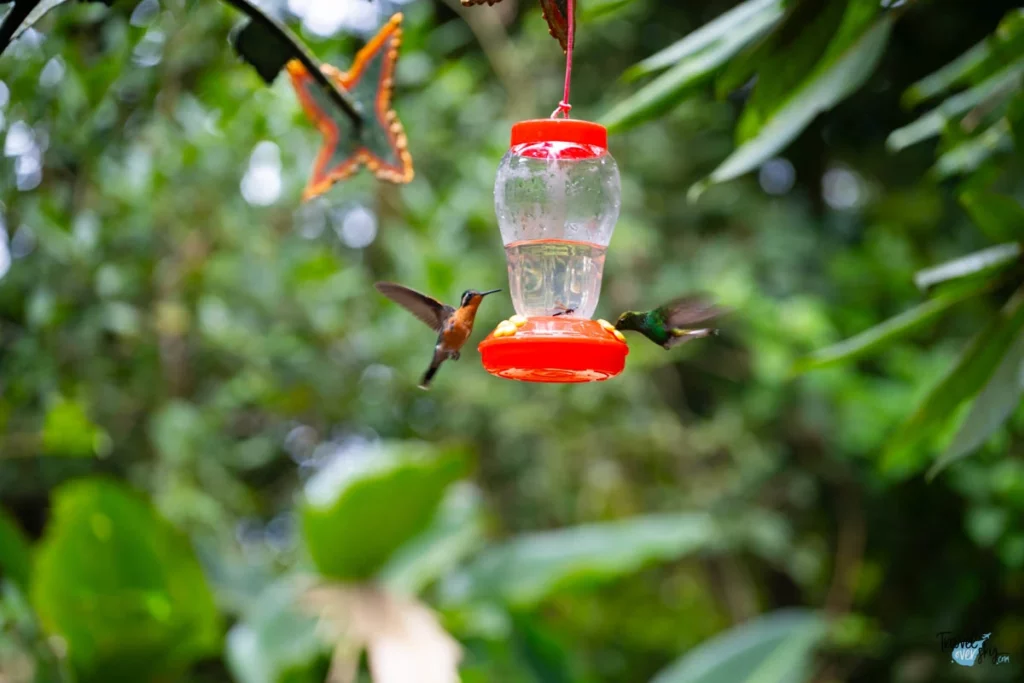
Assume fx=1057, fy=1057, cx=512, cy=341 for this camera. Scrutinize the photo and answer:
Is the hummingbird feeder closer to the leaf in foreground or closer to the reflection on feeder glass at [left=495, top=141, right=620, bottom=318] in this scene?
the reflection on feeder glass at [left=495, top=141, right=620, bottom=318]

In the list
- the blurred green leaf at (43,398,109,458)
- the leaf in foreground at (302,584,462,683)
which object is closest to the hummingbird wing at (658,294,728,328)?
the blurred green leaf at (43,398,109,458)

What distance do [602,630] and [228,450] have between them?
281cm

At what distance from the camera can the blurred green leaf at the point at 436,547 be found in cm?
415

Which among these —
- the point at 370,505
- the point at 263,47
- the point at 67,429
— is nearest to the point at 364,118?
the point at 263,47

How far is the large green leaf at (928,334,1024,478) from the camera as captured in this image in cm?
154

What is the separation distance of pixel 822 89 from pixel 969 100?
59cm

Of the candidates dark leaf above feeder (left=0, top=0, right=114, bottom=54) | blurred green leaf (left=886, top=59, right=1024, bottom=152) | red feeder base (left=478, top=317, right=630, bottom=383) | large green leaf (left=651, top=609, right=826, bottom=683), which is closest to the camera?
dark leaf above feeder (left=0, top=0, right=114, bottom=54)

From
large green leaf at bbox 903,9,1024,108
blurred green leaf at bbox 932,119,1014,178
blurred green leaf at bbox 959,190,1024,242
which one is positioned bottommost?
blurred green leaf at bbox 959,190,1024,242

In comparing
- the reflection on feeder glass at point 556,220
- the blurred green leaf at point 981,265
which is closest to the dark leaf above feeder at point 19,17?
the reflection on feeder glass at point 556,220

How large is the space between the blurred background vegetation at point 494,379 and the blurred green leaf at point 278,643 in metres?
0.02

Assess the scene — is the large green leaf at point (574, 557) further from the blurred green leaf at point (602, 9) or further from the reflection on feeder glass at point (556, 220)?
the blurred green leaf at point (602, 9)

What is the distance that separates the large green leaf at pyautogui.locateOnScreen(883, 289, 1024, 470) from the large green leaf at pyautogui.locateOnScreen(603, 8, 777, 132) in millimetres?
595

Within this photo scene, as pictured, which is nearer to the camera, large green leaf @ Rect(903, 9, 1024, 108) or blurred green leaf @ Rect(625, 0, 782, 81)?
blurred green leaf @ Rect(625, 0, 782, 81)

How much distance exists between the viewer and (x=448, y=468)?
387 cm
